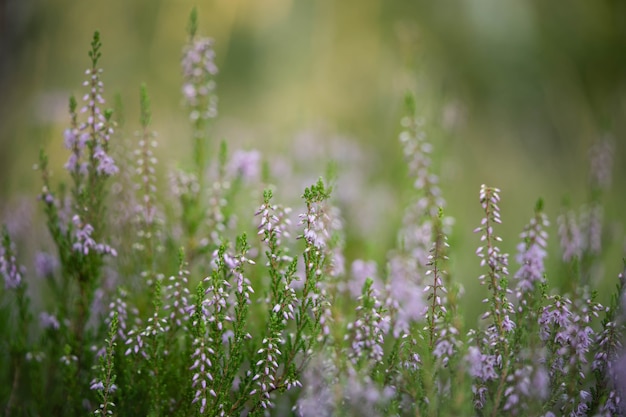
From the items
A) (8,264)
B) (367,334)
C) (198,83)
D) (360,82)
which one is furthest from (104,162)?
(360,82)

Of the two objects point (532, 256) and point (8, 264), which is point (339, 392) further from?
point (8, 264)

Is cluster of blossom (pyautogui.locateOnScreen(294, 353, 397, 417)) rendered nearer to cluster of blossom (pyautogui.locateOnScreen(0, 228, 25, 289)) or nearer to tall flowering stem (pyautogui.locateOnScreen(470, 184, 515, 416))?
tall flowering stem (pyautogui.locateOnScreen(470, 184, 515, 416))

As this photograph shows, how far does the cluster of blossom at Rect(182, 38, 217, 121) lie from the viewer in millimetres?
2922

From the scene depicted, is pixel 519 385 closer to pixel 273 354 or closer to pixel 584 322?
pixel 584 322

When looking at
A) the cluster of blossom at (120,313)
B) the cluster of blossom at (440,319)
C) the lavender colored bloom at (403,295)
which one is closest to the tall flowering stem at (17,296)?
the cluster of blossom at (120,313)

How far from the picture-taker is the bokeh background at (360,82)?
221 inches

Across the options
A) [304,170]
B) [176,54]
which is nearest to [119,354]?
[304,170]

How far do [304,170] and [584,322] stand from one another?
12.2ft

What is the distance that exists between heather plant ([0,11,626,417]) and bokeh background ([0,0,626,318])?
180 cm

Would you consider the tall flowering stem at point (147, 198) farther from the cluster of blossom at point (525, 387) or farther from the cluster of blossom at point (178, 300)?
the cluster of blossom at point (525, 387)

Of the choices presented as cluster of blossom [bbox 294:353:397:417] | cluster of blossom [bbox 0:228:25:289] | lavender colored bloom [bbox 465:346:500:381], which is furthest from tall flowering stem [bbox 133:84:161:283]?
lavender colored bloom [bbox 465:346:500:381]

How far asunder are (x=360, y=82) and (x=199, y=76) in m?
5.94

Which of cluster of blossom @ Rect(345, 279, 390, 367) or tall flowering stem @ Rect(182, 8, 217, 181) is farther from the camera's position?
tall flowering stem @ Rect(182, 8, 217, 181)

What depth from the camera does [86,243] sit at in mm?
2408
